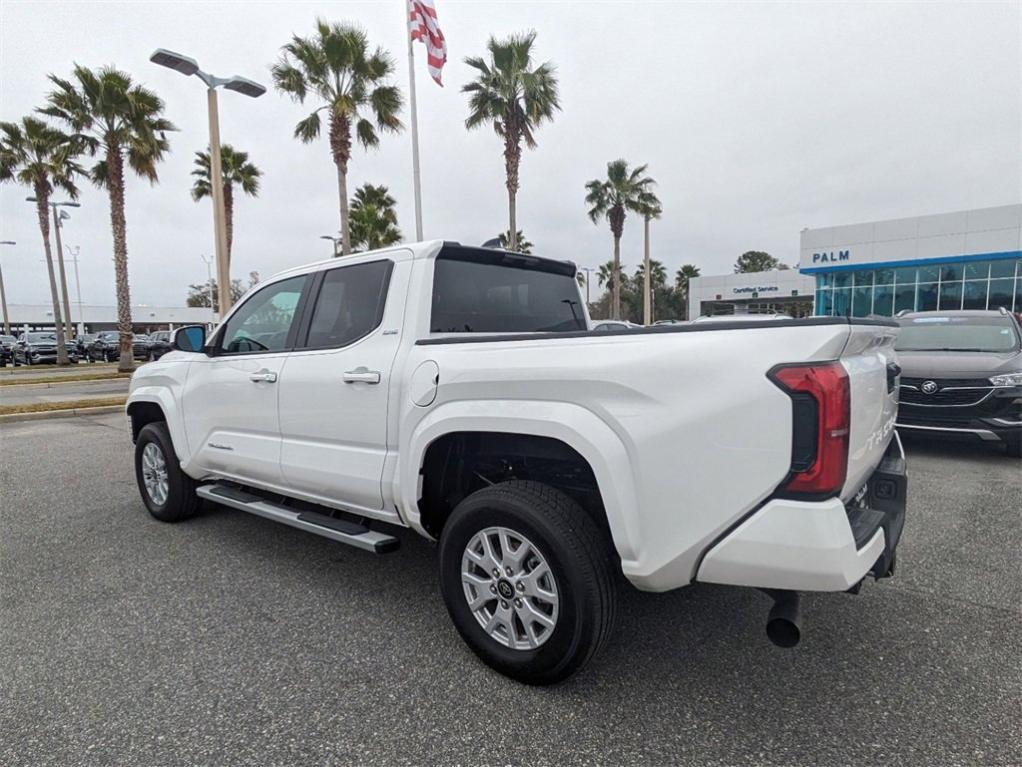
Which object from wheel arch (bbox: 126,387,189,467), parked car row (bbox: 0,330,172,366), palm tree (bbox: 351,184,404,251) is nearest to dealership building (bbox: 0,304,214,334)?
parked car row (bbox: 0,330,172,366)

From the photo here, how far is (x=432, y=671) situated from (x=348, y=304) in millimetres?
1949

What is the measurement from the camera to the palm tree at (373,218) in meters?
29.9

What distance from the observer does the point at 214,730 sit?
220 centimetres

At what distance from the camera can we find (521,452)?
2555 millimetres

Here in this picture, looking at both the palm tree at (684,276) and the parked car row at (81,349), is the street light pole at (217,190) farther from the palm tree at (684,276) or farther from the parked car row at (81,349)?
the palm tree at (684,276)

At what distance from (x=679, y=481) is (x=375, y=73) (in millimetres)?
19161

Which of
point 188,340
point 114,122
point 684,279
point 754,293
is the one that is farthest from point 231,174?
point 684,279

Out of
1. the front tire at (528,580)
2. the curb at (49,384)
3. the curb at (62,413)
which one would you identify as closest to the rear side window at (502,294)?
the front tire at (528,580)

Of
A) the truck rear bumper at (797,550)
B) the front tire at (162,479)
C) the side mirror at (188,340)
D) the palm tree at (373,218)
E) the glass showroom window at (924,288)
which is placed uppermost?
the palm tree at (373,218)

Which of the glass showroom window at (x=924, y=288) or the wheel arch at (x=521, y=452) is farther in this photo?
the glass showroom window at (x=924, y=288)

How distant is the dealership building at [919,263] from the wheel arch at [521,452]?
106 ft

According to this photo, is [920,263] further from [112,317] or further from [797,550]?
[112,317]

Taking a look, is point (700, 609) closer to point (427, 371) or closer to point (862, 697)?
point (862, 697)

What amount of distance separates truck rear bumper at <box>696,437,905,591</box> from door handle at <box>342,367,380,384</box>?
5.66 feet
